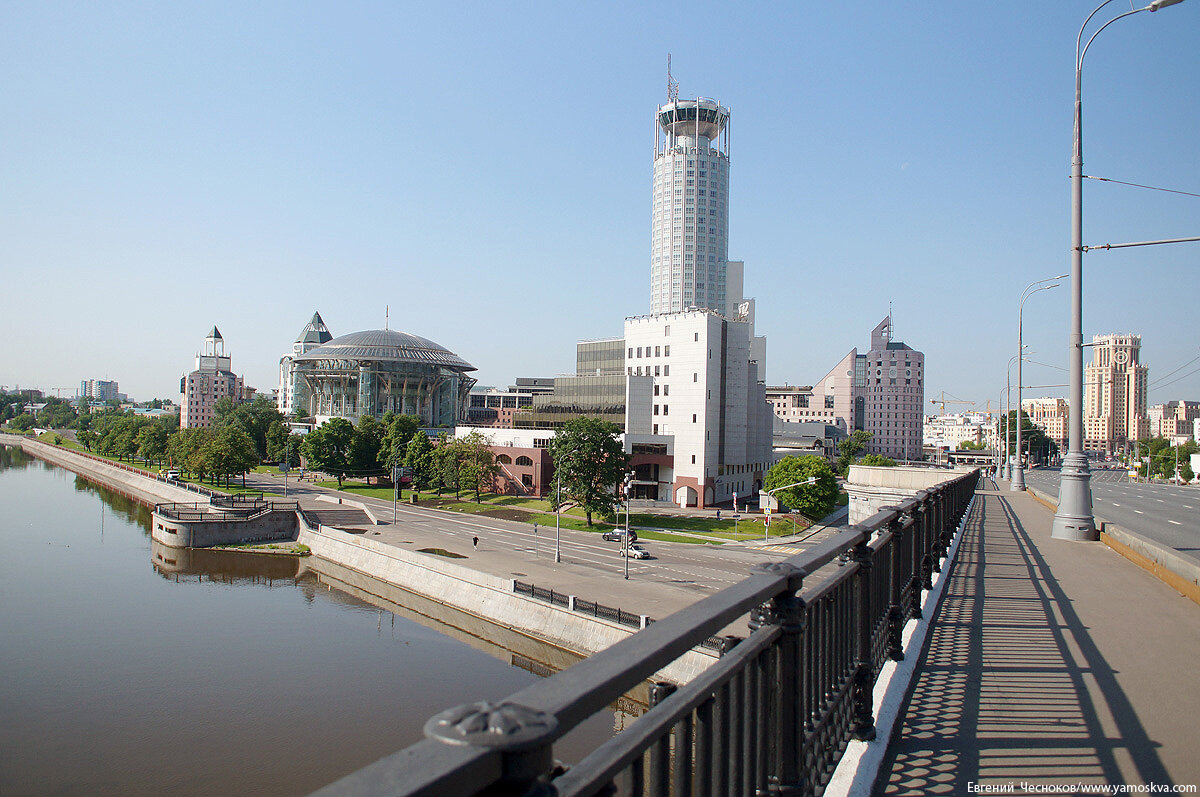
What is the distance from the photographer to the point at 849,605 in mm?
4789

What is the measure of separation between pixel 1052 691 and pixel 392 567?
124ft

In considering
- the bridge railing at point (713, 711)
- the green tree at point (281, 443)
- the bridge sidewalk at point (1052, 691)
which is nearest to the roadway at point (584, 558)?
the bridge sidewalk at point (1052, 691)

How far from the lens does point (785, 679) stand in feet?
10.1

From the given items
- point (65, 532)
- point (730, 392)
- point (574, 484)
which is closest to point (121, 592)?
point (65, 532)

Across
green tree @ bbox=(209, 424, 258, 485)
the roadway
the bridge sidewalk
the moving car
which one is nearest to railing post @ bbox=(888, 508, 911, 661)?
the bridge sidewalk

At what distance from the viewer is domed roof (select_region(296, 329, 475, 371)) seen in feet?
359

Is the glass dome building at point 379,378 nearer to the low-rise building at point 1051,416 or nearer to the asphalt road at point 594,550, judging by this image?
the asphalt road at point 594,550

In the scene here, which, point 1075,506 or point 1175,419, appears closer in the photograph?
point 1075,506

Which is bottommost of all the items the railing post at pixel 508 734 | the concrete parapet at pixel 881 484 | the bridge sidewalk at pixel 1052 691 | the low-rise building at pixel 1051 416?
the concrete parapet at pixel 881 484

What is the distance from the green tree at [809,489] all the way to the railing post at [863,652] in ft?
175

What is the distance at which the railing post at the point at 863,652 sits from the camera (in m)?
4.52

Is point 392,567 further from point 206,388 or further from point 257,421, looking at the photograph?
point 206,388

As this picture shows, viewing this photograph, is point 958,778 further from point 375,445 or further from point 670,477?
point 375,445

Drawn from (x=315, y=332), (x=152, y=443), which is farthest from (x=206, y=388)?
(x=152, y=443)
